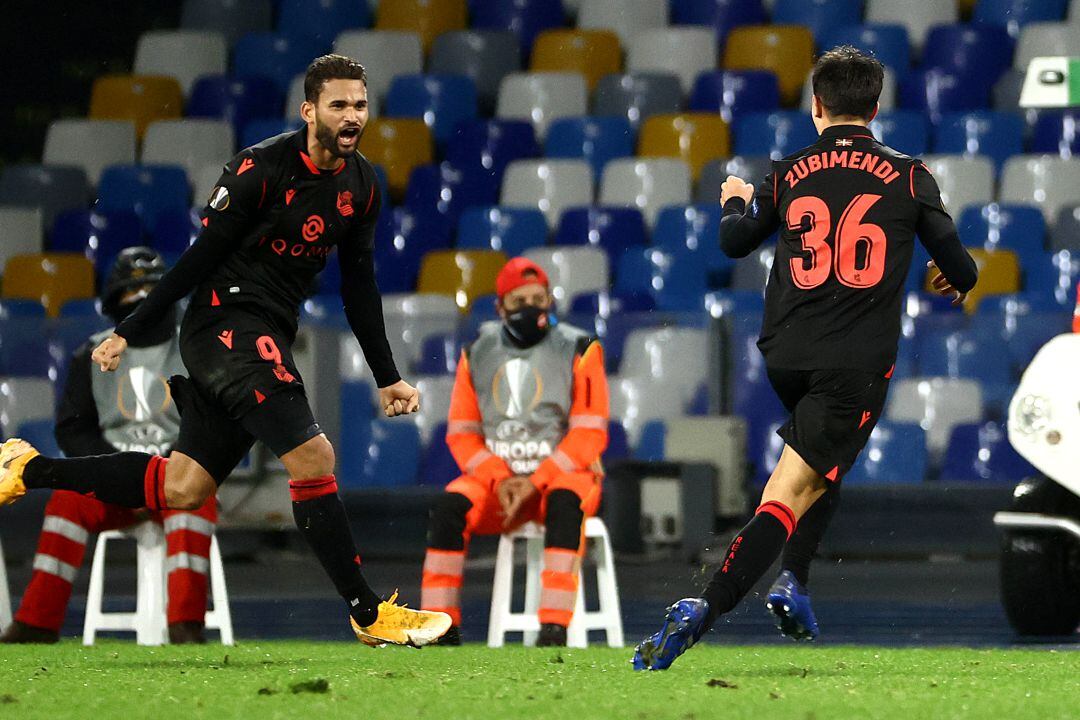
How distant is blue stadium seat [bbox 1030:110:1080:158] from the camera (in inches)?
533

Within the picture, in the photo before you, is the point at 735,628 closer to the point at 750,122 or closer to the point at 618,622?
the point at 618,622

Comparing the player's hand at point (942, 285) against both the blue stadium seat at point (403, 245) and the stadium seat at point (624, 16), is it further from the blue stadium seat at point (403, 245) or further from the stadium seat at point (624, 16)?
the stadium seat at point (624, 16)

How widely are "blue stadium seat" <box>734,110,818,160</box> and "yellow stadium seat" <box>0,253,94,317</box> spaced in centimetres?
484

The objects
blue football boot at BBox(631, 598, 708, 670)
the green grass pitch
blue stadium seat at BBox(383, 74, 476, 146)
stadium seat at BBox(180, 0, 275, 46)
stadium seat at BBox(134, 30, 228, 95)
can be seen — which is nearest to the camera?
the green grass pitch

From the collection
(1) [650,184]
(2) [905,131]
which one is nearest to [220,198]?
(1) [650,184]

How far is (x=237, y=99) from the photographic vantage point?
15547 mm

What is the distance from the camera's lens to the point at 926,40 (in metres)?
14.5

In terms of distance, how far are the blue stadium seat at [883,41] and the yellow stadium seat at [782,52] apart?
246mm

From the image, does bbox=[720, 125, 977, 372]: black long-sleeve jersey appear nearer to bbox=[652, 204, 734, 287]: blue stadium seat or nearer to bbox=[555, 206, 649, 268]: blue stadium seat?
bbox=[652, 204, 734, 287]: blue stadium seat

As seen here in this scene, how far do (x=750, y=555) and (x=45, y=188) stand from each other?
10811mm

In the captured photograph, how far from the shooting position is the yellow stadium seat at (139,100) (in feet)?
52.3

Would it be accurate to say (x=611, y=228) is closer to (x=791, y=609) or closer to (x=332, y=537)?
(x=332, y=537)

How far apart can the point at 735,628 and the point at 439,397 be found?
340cm

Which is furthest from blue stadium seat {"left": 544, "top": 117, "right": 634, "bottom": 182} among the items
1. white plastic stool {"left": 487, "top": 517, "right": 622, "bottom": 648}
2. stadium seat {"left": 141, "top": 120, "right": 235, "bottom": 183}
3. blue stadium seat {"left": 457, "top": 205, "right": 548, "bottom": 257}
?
white plastic stool {"left": 487, "top": 517, "right": 622, "bottom": 648}
